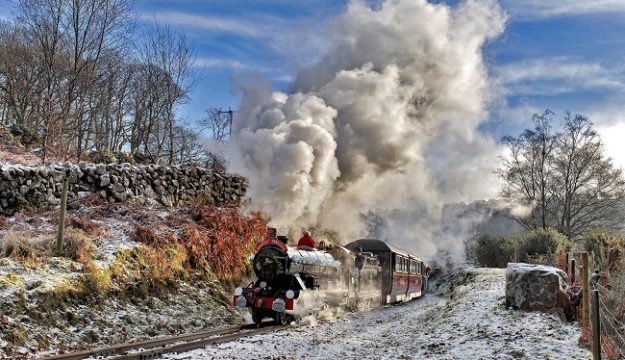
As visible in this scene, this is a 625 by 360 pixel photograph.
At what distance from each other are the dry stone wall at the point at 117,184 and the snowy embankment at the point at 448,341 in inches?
312

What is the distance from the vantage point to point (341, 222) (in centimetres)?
3156

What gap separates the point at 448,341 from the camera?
33.4 feet

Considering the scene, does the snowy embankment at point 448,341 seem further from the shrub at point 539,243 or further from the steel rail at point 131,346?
the shrub at point 539,243

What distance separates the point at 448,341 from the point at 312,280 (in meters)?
5.61

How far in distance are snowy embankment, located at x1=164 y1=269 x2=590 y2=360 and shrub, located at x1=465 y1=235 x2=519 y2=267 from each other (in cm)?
1929

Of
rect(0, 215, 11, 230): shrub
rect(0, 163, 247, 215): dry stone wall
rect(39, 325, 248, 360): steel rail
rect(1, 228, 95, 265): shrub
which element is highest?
rect(0, 163, 247, 215): dry stone wall

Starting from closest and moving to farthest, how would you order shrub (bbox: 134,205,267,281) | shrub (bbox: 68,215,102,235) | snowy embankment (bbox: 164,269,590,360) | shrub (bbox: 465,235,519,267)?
snowy embankment (bbox: 164,269,590,360)
shrub (bbox: 68,215,102,235)
shrub (bbox: 134,205,267,281)
shrub (bbox: 465,235,519,267)

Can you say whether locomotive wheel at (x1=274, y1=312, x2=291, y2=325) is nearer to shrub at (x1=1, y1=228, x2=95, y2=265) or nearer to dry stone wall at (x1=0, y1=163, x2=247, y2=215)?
shrub at (x1=1, y1=228, x2=95, y2=265)

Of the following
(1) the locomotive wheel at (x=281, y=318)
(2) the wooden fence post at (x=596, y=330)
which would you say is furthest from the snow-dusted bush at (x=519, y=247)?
(2) the wooden fence post at (x=596, y=330)

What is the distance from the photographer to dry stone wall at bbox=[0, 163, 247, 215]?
14289 mm

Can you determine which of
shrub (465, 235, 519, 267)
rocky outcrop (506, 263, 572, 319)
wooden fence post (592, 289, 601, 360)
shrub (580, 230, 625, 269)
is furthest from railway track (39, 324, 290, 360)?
shrub (465, 235, 519, 267)

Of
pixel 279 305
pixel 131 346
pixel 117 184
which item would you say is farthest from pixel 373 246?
pixel 131 346

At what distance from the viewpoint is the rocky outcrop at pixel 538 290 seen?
423 inches

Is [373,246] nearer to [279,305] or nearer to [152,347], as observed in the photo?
[279,305]
